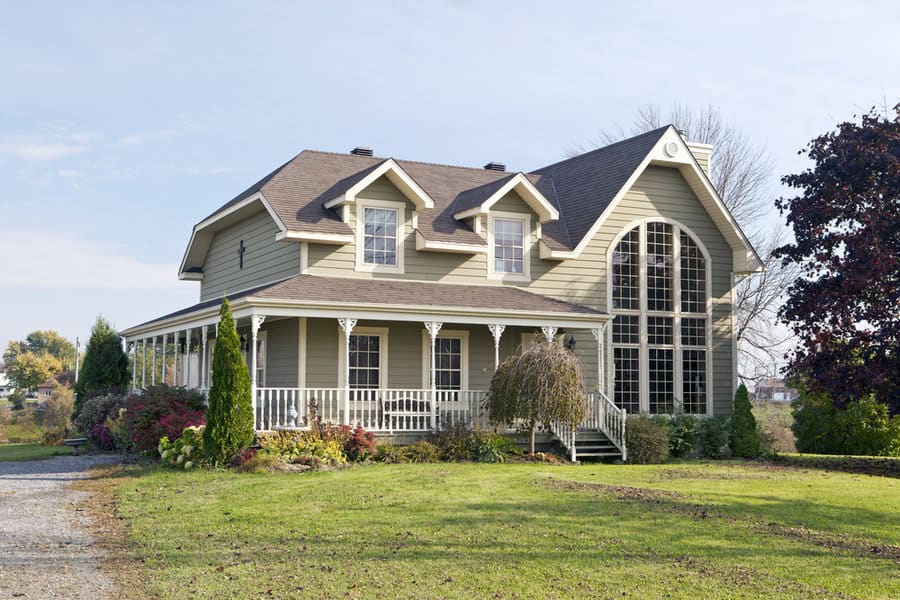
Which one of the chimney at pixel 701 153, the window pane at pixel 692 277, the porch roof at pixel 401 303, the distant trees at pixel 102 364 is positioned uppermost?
the chimney at pixel 701 153

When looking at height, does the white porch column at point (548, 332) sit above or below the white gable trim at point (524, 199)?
below

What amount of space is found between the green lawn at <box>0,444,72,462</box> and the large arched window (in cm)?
1444

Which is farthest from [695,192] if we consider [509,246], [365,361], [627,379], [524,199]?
[365,361]

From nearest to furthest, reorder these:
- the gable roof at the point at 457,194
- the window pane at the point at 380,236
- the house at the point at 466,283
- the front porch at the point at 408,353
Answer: the front porch at the point at 408,353, the house at the point at 466,283, the gable roof at the point at 457,194, the window pane at the point at 380,236

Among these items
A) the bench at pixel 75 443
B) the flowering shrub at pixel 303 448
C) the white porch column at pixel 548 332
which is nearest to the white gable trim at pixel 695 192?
the white porch column at pixel 548 332

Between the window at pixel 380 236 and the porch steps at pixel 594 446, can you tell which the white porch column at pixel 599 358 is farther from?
the window at pixel 380 236

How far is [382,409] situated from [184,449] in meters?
4.36

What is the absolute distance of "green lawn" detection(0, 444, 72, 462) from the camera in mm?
23219

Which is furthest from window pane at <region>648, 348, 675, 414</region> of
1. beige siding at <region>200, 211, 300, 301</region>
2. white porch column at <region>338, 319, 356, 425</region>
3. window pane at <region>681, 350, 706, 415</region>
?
beige siding at <region>200, 211, 300, 301</region>

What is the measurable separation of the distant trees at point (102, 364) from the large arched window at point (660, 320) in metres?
16.3

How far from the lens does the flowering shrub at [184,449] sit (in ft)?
60.0

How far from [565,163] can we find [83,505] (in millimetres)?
19595

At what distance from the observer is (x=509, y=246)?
2480 centimetres

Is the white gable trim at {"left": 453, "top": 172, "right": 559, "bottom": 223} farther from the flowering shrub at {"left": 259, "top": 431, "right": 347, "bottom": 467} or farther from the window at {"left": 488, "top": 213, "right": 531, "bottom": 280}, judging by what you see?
the flowering shrub at {"left": 259, "top": 431, "right": 347, "bottom": 467}
